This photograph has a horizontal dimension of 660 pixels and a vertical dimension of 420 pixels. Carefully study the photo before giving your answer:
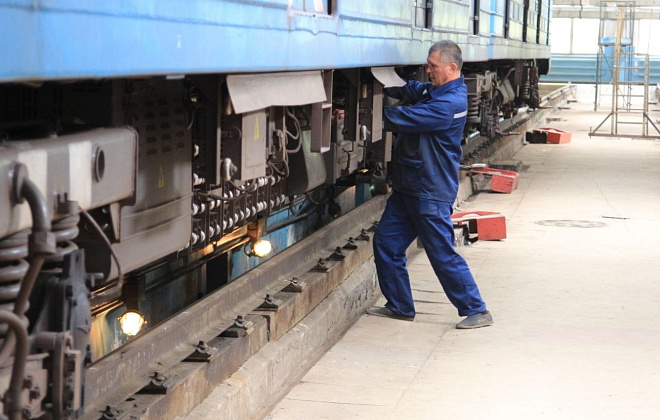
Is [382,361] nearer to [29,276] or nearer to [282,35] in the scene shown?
[282,35]

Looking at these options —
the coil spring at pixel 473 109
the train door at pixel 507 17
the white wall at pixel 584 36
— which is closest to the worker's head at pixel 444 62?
the coil spring at pixel 473 109

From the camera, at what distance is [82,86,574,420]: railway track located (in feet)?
13.7

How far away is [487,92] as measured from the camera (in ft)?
46.9

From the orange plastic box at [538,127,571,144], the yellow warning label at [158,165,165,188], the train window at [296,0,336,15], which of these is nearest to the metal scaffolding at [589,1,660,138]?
the orange plastic box at [538,127,571,144]

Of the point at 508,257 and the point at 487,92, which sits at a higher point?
the point at 487,92

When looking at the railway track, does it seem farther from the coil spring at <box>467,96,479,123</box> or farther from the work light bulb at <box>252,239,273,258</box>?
the coil spring at <box>467,96,479,123</box>

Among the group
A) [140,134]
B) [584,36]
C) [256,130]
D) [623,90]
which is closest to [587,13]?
[623,90]

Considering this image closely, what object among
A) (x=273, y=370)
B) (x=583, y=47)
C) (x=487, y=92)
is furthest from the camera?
(x=583, y=47)

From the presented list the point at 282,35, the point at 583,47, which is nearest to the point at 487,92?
the point at 282,35

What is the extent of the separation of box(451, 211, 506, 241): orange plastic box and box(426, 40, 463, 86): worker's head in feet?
10.5

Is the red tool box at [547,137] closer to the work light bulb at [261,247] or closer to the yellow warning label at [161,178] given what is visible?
the work light bulb at [261,247]

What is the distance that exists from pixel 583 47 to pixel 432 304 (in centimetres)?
5224

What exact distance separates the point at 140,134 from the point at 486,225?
221 inches

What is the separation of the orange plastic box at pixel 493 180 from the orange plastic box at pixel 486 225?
3.26 m
